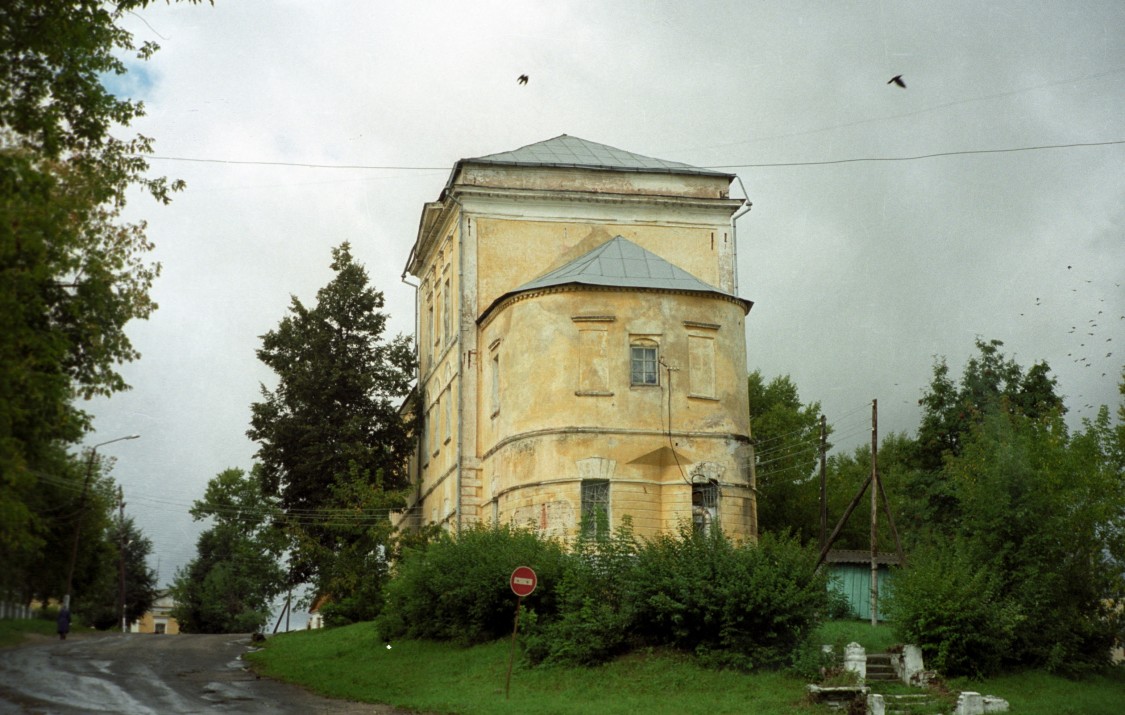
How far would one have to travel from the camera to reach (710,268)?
1704 inches

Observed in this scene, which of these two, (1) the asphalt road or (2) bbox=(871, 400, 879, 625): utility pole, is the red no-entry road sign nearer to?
(1) the asphalt road

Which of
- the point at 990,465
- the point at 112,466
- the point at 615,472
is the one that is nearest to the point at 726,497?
the point at 615,472

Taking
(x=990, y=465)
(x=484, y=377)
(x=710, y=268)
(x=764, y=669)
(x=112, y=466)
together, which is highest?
(x=710, y=268)

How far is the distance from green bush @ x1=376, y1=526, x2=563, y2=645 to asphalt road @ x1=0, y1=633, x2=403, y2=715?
14.7 feet

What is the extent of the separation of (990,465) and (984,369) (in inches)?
838

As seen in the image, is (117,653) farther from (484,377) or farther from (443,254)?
(443,254)

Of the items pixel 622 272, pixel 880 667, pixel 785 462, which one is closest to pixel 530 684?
pixel 880 667

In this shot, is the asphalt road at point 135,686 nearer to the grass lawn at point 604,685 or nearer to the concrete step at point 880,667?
the grass lawn at point 604,685

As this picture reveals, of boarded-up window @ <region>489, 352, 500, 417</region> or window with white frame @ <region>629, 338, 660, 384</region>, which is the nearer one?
window with white frame @ <region>629, 338, 660, 384</region>

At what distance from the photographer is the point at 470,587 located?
103 feet

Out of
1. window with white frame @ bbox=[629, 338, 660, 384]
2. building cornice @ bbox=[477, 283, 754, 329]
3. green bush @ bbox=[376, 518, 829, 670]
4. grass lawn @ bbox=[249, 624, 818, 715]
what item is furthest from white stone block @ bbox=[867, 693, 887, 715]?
building cornice @ bbox=[477, 283, 754, 329]

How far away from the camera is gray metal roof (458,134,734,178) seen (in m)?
43.1

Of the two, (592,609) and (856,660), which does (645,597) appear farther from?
(856,660)

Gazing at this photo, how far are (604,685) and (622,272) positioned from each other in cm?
1461
